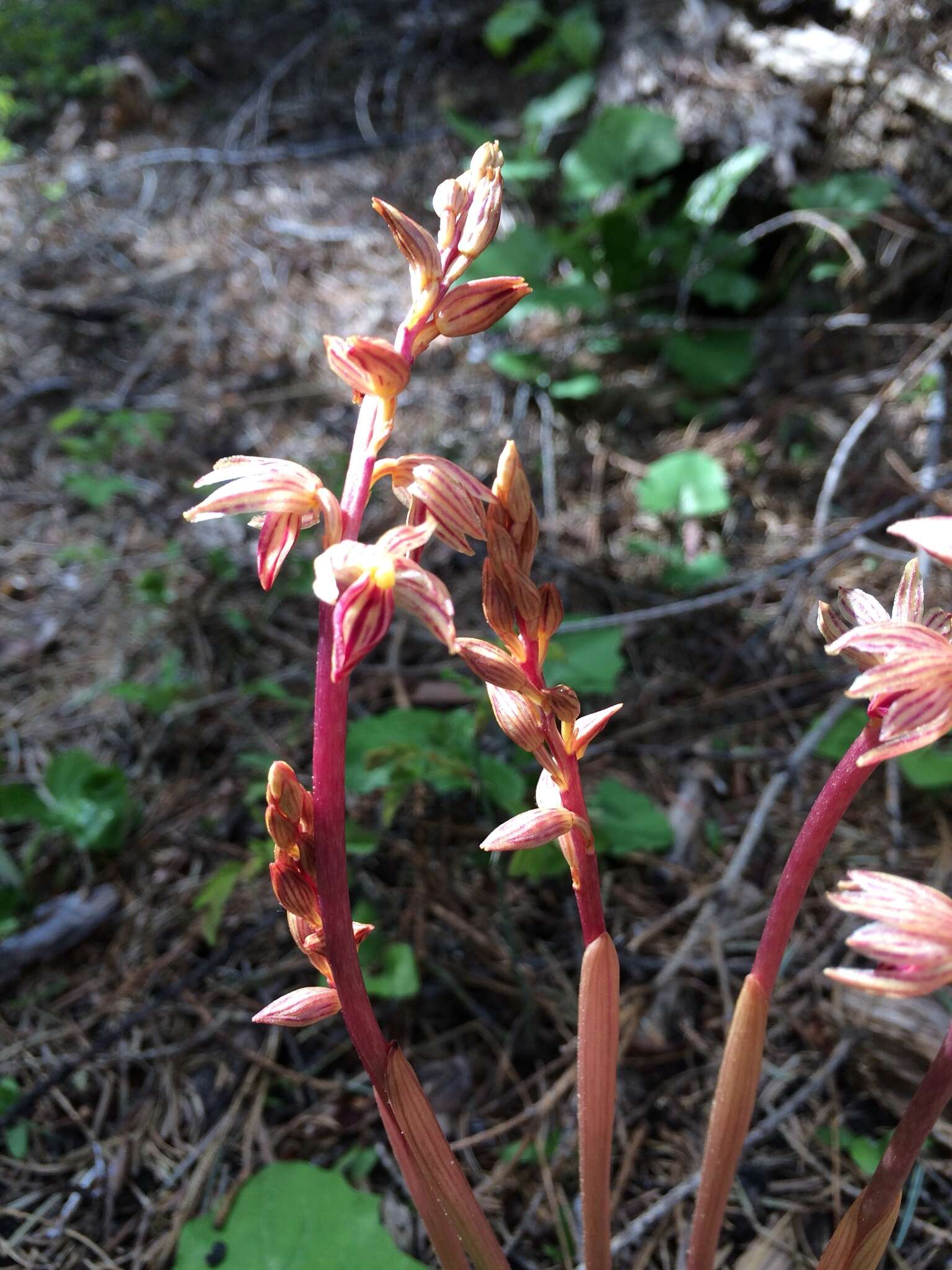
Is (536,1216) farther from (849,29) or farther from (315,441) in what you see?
(849,29)

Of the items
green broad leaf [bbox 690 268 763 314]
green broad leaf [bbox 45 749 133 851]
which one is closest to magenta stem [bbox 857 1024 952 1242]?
green broad leaf [bbox 45 749 133 851]

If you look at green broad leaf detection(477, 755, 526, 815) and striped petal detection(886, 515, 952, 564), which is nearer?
striped petal detection(886, 515, 952, 564)

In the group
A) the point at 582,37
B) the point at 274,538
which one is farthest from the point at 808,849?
the point at 582,37

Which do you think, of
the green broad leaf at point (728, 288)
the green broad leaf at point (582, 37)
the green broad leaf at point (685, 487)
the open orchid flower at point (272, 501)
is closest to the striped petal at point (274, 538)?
the open orchid flower at point (272, 501)

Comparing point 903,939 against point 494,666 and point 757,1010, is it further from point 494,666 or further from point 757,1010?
point 494,666

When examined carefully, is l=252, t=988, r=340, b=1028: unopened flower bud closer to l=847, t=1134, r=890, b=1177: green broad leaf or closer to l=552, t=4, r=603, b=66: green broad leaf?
l=847, t=1134, r=890, b=1177: green broad leaf

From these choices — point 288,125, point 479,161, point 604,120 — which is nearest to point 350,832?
point 479,161
